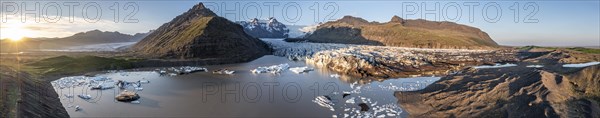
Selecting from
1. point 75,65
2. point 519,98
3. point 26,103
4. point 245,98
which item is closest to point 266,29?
point 75,65

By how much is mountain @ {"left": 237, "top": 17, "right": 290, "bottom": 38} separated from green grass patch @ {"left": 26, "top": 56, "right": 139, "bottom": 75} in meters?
92.4

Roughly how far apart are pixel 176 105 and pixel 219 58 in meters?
29.3

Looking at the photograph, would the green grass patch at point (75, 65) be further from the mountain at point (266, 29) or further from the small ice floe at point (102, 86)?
the mountain at point (266, 29)

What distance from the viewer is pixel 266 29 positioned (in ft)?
468

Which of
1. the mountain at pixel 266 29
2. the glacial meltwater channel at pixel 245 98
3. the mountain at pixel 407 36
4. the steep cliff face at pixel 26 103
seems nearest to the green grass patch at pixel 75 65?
the glacial meltwater channel at pixel 245 98

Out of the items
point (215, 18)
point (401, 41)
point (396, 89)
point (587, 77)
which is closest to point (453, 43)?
point (401, 41)

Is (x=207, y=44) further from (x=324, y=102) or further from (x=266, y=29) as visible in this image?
(x=266, y=29)

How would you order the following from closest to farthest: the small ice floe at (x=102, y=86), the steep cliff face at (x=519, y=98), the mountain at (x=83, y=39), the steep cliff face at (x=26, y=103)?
1. the steep cliff face at (x=519, y=98)
2. the steep cliff face at (x=26, y=103)
3. the small ice floe at (x=102, y=86)
4. the mountain at (x=83, y=39)

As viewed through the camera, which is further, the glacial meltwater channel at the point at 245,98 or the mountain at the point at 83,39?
the mountain at the point at 83,39

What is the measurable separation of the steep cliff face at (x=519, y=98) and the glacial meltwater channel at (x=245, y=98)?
192 cm

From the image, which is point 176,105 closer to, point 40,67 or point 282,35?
point 40,67

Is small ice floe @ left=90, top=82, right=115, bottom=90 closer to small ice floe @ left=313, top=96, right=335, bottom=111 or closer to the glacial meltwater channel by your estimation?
the glacial meltwater channel

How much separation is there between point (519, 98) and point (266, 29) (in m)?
130

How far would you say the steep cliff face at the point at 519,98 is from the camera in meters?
13.2
